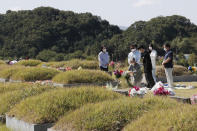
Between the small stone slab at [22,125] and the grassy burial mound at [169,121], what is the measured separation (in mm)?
1767

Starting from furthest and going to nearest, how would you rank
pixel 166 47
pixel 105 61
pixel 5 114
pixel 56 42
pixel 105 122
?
pixel 56 42, pixel 105 61, pixel 166 47, pixel 5 114, pixel 105 122

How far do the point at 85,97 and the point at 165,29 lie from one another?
212 feet

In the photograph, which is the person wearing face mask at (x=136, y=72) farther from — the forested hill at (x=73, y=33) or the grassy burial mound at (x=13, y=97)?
the forested hill at (x=73, y=33)

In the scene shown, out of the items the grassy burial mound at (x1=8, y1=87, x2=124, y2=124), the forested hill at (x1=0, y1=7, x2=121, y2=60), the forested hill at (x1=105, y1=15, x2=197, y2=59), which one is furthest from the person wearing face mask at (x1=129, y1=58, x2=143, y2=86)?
the forested hill at (x1=0, y1=7, x2=121, y2=60)

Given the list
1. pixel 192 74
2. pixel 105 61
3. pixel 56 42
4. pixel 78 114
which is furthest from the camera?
pixel 56 42

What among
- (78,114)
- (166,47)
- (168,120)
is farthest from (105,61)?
(168,120)

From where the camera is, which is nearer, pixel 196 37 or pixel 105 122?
pixel 105 122

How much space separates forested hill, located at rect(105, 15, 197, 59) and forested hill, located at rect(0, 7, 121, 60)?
18.2ft

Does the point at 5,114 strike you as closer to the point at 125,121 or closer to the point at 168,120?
the point at 125,121

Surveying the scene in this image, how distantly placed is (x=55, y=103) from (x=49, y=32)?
6294 cm

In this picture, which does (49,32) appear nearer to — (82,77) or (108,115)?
(82,77)

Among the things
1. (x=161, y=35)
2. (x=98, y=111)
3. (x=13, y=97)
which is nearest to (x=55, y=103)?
(x=98, y=111)

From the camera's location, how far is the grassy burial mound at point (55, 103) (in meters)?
5.98

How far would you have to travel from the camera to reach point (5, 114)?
23.8 ft
